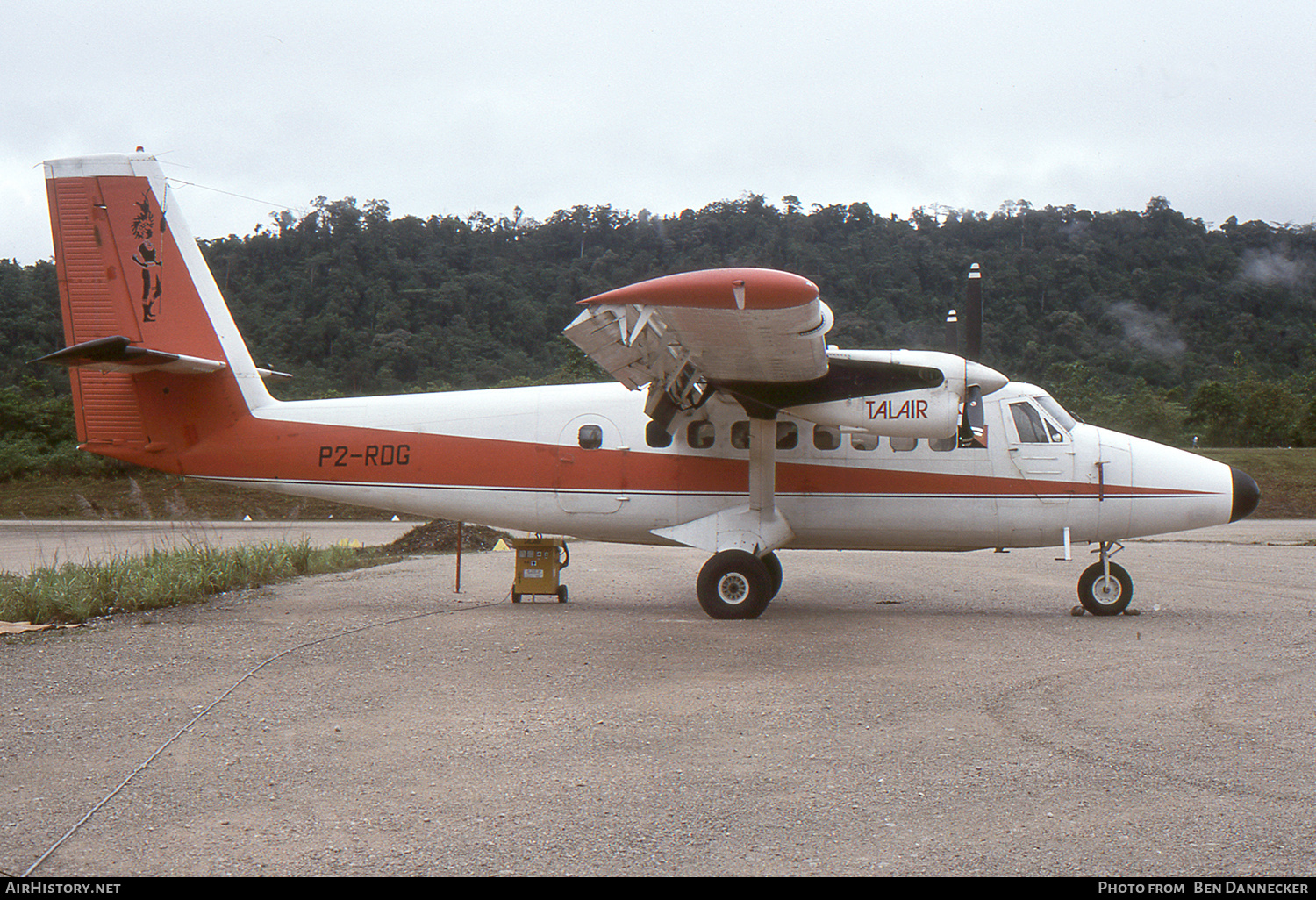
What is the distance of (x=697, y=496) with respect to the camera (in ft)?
33.8

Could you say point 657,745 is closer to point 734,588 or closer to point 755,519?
point 734,588

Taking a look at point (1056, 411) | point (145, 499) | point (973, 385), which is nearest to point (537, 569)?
point (973, 385)

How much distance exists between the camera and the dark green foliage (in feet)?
140

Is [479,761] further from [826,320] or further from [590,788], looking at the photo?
[826,320]

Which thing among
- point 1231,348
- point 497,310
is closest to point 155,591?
point 497,310

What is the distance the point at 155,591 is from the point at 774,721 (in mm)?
7776

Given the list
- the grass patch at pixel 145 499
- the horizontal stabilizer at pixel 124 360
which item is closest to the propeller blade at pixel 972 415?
the horizontal stabilizer at pixel 124 360

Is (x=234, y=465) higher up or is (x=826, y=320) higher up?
(x=826, y=320)

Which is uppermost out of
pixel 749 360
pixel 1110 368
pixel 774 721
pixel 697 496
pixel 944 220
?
pixel 944 220

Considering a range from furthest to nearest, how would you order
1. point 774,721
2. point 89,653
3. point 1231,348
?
1. point 1231,348
2. point 89,653
3. point 774,721

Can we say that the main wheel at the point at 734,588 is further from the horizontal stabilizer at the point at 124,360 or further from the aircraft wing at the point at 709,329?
the horizontal stabilizer at the point at 124,360

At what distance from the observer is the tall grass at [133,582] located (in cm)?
934

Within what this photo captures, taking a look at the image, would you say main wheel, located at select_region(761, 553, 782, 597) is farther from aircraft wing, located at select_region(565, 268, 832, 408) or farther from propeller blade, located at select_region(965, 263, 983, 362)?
propeller blade, located at select_region(965, 263, 983, 362)

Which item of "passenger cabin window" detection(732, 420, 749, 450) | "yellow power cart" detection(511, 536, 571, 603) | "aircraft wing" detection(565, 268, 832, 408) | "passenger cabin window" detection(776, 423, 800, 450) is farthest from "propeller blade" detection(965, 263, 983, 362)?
"yellow power cart" detection(511, 536, 571, 603)
